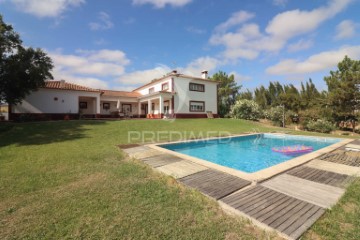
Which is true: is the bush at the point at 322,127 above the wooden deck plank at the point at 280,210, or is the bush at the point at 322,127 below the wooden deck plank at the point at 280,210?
above

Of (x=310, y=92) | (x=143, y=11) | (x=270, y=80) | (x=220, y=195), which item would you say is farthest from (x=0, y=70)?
(x=270, y=80)

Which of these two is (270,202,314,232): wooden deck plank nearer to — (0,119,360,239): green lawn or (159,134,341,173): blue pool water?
(0,119,360,239): green lawn

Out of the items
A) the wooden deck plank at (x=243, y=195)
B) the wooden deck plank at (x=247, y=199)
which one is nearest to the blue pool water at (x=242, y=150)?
the wooden deck plank at (x=243, y=195)

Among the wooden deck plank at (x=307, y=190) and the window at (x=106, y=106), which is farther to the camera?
the window at (x=106, y=106)

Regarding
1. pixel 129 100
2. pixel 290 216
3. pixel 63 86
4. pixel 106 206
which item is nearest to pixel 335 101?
pixel 290 216

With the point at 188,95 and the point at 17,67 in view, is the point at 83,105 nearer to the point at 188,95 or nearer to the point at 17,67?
the point at 17,67

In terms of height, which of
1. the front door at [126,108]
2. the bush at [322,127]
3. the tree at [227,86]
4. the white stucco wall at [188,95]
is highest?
the tree at [227,86]

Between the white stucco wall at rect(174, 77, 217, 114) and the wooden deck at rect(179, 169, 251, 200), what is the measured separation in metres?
19.4

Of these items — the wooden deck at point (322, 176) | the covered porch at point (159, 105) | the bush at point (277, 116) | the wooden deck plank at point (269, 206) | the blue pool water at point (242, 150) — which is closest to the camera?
the wooden deck plank at point (269, 206)

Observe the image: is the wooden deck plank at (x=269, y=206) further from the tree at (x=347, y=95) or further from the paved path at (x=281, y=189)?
the tree at (x=347, y=95)

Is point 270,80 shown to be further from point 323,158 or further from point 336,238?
point 336,238

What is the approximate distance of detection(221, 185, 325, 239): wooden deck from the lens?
282 centimetres

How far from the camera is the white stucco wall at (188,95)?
24.4 meters

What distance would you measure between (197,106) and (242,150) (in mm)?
15720
